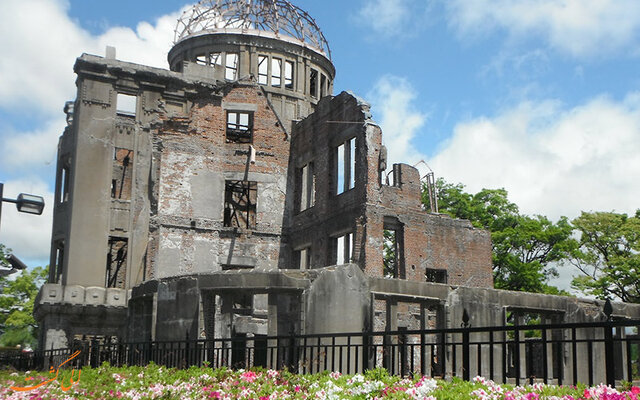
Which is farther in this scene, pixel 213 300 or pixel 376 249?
pixel 376 249

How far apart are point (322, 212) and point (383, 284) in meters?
9.04

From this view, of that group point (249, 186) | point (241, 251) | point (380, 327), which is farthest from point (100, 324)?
point (380, 327)

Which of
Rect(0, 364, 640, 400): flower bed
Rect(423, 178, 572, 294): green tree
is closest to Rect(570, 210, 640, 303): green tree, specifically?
Rect(423, 178, 572, 294): green tree

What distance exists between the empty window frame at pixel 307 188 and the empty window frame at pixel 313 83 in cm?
960

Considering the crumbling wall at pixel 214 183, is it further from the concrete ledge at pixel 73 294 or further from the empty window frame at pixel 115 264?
the empty window frame at pixel 115 264

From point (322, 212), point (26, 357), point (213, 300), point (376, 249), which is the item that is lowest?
point (26, 357)

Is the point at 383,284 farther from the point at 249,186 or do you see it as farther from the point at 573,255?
the point at 573,255

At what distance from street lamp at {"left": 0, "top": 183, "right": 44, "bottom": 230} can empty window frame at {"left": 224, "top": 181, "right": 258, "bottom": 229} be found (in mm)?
18175

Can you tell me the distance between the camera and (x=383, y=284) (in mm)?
18953

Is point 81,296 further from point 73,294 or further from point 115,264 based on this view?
point 115,264

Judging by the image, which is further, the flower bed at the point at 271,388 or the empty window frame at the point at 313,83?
the empty window frame at the point at 313,83

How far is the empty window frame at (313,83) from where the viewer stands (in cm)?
3869

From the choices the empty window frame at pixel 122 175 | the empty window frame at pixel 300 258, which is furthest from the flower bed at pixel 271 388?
the empty window frame at pixel 122 175

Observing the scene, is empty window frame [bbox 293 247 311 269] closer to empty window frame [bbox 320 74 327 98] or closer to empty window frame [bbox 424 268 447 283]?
empty window frame [bbox 424 268 447 283]
